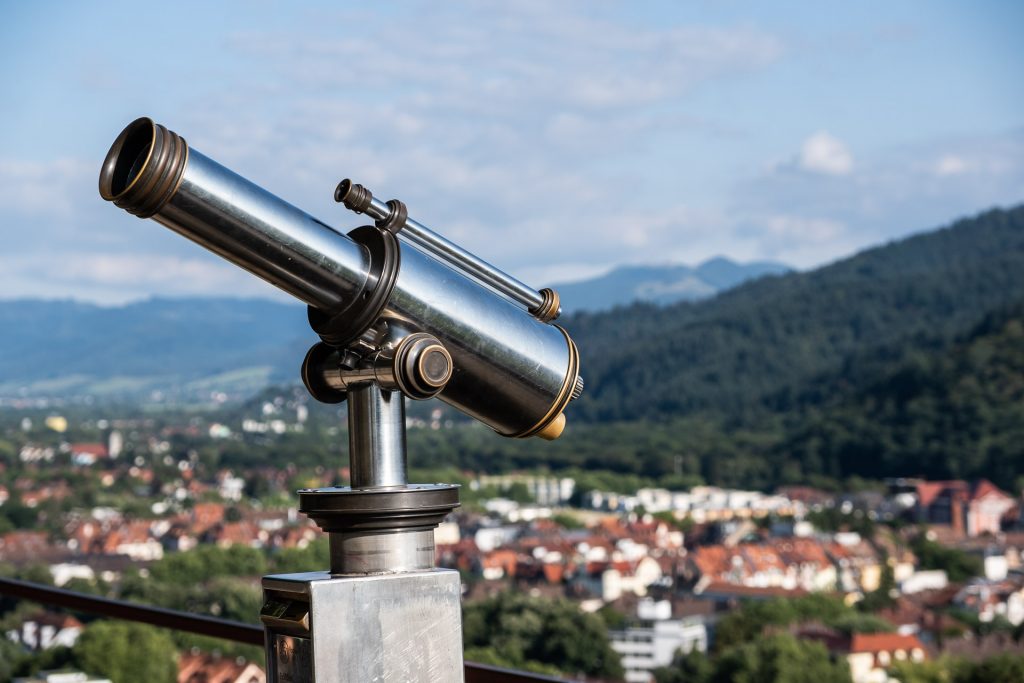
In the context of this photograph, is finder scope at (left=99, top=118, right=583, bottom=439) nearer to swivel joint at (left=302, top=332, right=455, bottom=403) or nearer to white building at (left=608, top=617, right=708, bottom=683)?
swivel joint at (left=302, top=332, right=455, bottom=403)

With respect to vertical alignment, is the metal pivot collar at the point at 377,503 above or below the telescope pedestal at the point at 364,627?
above

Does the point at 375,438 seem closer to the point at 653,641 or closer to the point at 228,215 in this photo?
the point at 228,215

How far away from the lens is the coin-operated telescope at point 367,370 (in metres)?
1.23

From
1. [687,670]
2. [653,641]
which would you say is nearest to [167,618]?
[687,670]

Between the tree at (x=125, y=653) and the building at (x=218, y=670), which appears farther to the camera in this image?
the tree at (x=125, y=653)

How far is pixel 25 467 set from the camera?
65.9 meters

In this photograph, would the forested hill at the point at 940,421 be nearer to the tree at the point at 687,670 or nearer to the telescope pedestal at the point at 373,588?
the tree at the point at 687,670

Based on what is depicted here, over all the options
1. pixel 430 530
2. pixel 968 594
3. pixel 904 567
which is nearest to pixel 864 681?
pixel 968 594

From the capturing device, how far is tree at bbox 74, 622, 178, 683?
5.87 metres

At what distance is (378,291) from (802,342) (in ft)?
352

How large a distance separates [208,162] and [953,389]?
74.7 meters

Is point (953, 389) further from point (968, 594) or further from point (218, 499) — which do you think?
point (218, 499)

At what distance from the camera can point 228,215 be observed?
1216 mm

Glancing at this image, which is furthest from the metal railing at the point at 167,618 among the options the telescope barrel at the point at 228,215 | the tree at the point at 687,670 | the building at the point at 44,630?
the tree at the point at 687,670
